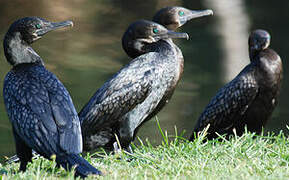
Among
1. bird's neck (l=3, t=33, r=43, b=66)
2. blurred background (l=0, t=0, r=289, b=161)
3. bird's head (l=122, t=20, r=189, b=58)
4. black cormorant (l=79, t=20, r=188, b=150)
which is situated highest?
bird's neck (l=3, t=33, r=43, b=66)

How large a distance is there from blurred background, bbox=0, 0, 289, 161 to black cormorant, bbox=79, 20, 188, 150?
3626mm

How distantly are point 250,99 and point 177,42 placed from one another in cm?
986

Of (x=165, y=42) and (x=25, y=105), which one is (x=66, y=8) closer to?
(x=165, y=42)

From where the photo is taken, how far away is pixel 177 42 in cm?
1556

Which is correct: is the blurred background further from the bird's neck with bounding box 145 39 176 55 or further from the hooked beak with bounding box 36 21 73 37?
the hooked beak with bounding box 36 21 73 37

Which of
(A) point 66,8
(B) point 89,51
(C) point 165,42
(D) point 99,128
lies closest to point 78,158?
(D) point 99,128

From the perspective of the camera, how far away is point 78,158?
4012mm

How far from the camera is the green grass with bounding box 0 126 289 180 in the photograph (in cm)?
404

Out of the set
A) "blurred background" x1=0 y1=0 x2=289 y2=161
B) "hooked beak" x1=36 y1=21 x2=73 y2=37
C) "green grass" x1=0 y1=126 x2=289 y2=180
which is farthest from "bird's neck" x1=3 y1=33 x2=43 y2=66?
"blurred background" x1=0 y1=0 x2=289 y2=161

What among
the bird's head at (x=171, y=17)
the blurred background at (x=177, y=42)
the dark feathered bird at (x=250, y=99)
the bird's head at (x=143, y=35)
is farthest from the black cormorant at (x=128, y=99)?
the blurred background at (x=177, y=42)

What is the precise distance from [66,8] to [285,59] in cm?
701

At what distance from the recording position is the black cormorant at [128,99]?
524 centimetres

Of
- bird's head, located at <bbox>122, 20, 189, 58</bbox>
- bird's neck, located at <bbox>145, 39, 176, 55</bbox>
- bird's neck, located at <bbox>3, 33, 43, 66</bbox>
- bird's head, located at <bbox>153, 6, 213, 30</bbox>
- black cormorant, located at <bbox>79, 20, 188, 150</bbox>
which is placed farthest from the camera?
bird's head, located at <bbox>153, 6, 213, 30</bbox>

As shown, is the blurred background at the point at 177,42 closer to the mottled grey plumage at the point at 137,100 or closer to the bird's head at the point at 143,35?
the bird's head at the point at 143,35
